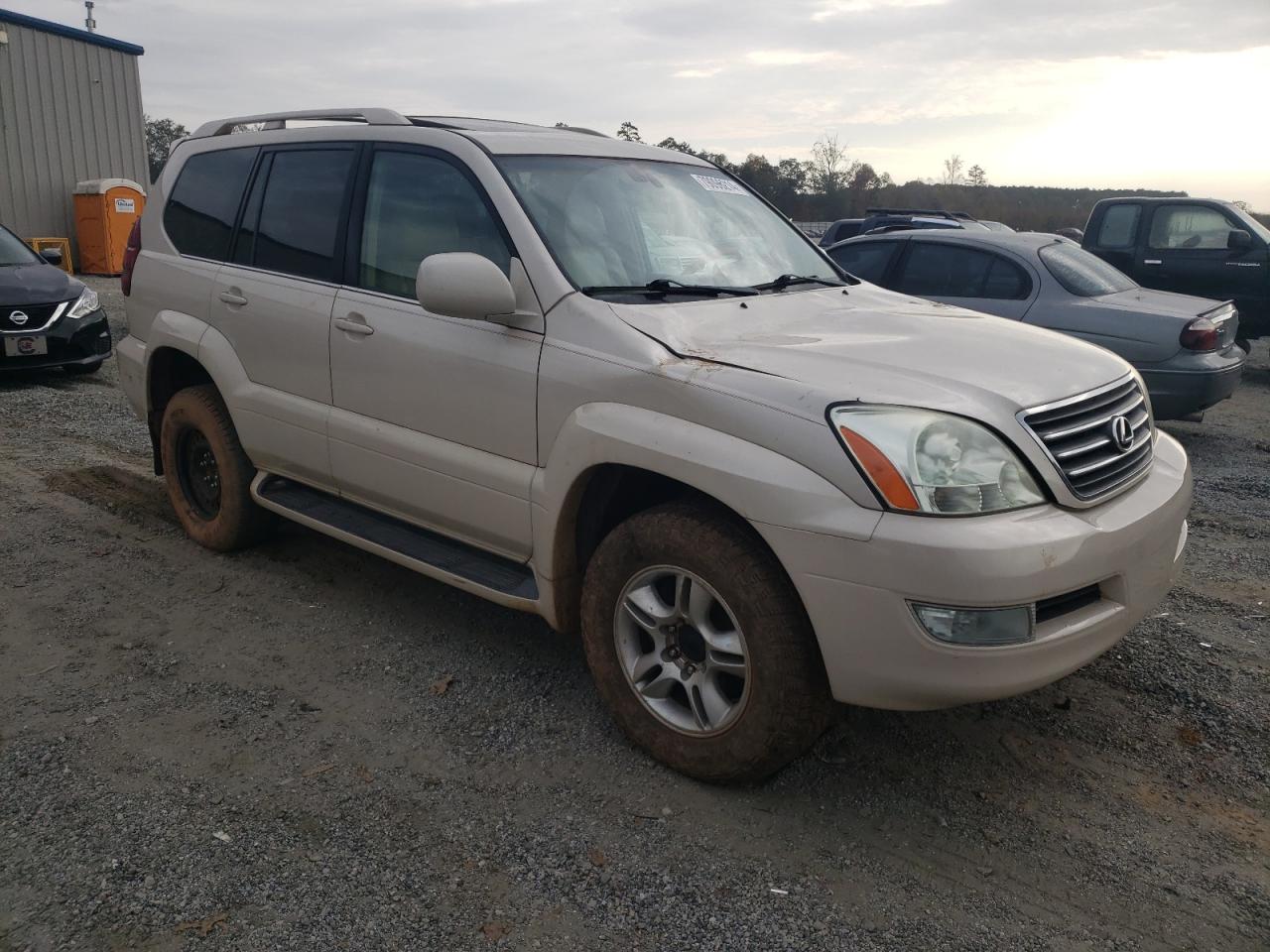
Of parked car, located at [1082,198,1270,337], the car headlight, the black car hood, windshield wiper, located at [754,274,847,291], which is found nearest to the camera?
the car headlight

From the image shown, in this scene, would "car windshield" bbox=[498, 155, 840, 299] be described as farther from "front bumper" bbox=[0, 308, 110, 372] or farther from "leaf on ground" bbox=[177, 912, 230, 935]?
"front bumper" bbox=[0, 308, 110, 372]

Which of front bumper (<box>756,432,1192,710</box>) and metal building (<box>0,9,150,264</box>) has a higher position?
metal building (<box>0,9,150,264</box>)

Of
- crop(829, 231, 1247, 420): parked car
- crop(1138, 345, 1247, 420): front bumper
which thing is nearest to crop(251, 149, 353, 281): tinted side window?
crop(829, 231, 1247, 420): parked car

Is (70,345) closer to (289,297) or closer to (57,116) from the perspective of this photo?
(289,297)

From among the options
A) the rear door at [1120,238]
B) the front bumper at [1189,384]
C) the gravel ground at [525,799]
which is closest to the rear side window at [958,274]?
the front bumper at [1189,384]

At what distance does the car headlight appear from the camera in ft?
8.54

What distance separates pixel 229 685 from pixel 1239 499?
5.76 m

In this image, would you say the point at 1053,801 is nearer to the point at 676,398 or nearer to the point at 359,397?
the point at 676,398

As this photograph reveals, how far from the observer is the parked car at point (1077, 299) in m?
7.45

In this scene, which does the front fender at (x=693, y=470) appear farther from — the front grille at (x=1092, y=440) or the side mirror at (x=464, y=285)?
the front grille at (x=1092, y=440)

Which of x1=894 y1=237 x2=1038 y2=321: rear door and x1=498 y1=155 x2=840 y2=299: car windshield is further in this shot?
x1=894 y1=237 x2=1038 y2=321: rear door

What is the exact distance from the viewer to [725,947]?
2436mm

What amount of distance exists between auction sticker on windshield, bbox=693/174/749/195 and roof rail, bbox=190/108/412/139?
1.20 meters

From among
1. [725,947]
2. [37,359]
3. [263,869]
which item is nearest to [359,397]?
[263,869]
